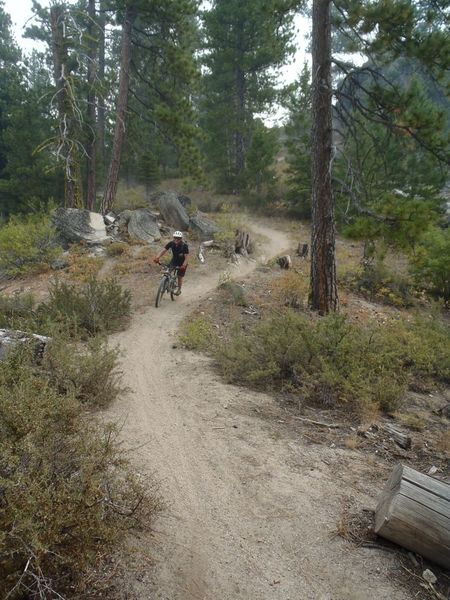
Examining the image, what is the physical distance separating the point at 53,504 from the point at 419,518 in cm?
276

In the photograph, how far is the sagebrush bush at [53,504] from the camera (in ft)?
8.19

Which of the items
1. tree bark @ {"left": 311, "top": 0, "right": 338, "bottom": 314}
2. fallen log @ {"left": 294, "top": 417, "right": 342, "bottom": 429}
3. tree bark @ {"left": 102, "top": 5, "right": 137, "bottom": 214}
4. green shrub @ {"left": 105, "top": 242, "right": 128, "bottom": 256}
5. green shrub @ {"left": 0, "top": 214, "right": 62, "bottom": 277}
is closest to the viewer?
fallen log @ {"left": 294, "top": 417, "right": 342, "bottom": 429}

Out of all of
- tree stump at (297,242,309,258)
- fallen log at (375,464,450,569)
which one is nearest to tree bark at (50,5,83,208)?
tree stump at (297,242,309,258)

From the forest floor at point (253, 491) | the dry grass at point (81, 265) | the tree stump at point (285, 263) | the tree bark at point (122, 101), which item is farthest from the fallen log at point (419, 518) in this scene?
the tree bark at point (122, 101)

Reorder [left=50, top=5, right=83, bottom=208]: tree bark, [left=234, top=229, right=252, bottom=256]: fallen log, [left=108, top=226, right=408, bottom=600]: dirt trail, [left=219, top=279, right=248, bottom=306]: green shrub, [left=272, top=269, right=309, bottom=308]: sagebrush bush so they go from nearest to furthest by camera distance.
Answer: [left=108, top=226, right=408, bottom=600]: dirt trail, [left=272, top=269, right=309, bottom=308]: sagebrush bush, [left=219, top=279, right=248, bottom=306]: green shrub, [left=50, top=5, right=83, bottom=208]: tree bark, [left=234, top=229, right=252, bottom=256]: fallen log

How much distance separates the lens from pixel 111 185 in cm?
2008

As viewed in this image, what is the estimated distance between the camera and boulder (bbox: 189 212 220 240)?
18891 mm

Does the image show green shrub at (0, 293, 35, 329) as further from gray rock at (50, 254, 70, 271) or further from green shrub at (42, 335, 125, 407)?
gray rock at (50, 254, 70, 271)

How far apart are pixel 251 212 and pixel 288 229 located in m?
4.23

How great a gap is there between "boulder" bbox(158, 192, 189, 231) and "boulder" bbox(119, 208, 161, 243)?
1230 mm

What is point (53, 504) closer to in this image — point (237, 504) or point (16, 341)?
point (237, 504)

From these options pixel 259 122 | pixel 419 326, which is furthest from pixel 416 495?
pixel 259 122

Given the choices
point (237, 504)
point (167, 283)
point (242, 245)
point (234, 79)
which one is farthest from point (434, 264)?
point (234, 79)

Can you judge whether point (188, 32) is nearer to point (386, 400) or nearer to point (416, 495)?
point (386, 400)
